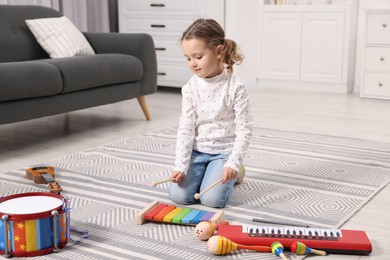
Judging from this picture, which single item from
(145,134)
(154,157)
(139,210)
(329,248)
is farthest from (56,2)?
(329,248)

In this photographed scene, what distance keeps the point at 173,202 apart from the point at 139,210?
141mm

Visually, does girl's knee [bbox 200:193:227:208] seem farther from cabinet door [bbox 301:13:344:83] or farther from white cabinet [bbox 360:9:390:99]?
cabinet door [bbox 301:13:344:83]

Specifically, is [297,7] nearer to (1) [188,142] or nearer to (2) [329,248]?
(1) [188,142]

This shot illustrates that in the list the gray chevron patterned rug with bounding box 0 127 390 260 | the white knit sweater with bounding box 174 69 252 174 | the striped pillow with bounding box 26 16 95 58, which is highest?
the striped pillow with bounding box 26 16 95 58

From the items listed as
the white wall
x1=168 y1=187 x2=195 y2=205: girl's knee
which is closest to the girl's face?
x1=168 y1=187 x2=195 y2=205: girl's knee

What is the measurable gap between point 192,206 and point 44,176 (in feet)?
1.99

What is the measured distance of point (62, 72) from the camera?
2.88 metres

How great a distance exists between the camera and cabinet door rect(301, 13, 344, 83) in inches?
181

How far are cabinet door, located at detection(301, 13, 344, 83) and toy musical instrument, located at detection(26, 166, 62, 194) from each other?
3059mm

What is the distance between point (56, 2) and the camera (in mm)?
4289

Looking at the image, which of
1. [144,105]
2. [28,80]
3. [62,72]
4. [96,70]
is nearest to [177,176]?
[28,80]

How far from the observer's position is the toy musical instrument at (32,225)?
1.44 m

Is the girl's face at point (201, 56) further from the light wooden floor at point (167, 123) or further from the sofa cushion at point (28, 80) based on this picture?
the sofa cushion at point (28, 80)

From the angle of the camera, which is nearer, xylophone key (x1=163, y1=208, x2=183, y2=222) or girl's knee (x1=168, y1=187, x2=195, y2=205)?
xylophone key (x1=163, y1=208, x2=183, y2=222)
